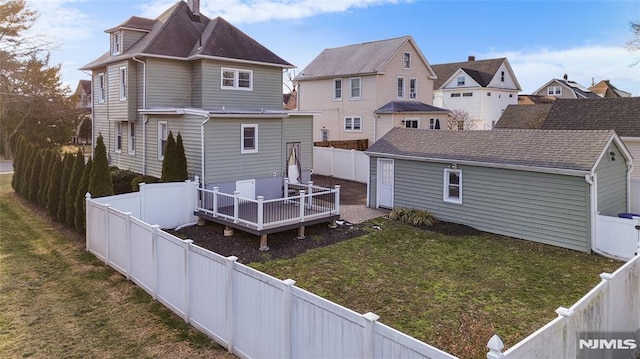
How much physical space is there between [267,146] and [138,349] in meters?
12.8

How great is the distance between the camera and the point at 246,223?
47.7 ft

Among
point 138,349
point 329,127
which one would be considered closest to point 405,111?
point 329,127

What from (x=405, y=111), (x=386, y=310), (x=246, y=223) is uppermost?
(x=405, y=111)

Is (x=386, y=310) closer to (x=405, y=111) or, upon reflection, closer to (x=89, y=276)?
(x=89, y=276)

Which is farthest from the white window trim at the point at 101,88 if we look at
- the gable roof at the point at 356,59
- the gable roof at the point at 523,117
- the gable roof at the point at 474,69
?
the gable roof at the point at 474,69

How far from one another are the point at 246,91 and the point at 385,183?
838 centimetres

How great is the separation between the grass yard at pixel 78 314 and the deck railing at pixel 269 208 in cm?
443

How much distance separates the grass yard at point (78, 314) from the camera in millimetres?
7277

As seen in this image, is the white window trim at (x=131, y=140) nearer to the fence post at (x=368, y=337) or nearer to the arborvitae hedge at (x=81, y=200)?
the arborvitae hedge at (x=81, y=200)

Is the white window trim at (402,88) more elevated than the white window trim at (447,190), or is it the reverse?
the white window trim at (402,88)

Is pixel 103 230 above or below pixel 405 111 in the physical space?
below

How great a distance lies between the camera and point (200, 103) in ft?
69.4

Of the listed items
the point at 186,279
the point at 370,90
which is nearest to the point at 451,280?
the point at 186,279
